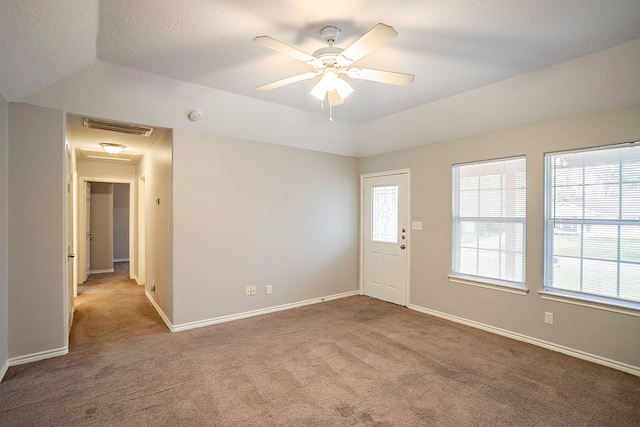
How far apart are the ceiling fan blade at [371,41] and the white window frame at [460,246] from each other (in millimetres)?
2417

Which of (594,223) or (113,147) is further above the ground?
(113,147)

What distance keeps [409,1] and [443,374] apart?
9.47 feet

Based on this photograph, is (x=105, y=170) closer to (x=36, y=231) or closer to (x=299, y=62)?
(x=36, y=231)

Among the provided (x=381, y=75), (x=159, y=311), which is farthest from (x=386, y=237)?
(x=159, y=311)

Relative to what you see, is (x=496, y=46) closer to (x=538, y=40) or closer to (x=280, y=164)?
(x=538, y=40)

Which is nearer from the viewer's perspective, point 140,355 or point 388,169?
point 140,355

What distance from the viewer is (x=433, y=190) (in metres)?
4.36

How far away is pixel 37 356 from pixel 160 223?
186 cm

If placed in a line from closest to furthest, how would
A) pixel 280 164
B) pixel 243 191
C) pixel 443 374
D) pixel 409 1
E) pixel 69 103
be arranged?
pixel 409 1 < pixel 443 374 < pixel 69 103 < pixel 243 191 < pixel 280 164

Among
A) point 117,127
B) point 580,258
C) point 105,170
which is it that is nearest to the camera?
point 580,258

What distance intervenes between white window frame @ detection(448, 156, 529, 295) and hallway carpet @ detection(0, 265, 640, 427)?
1.85ft

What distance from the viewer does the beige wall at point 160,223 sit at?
380 cm

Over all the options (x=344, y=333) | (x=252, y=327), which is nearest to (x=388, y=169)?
(x=344, y=333)

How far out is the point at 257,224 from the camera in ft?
14.1
